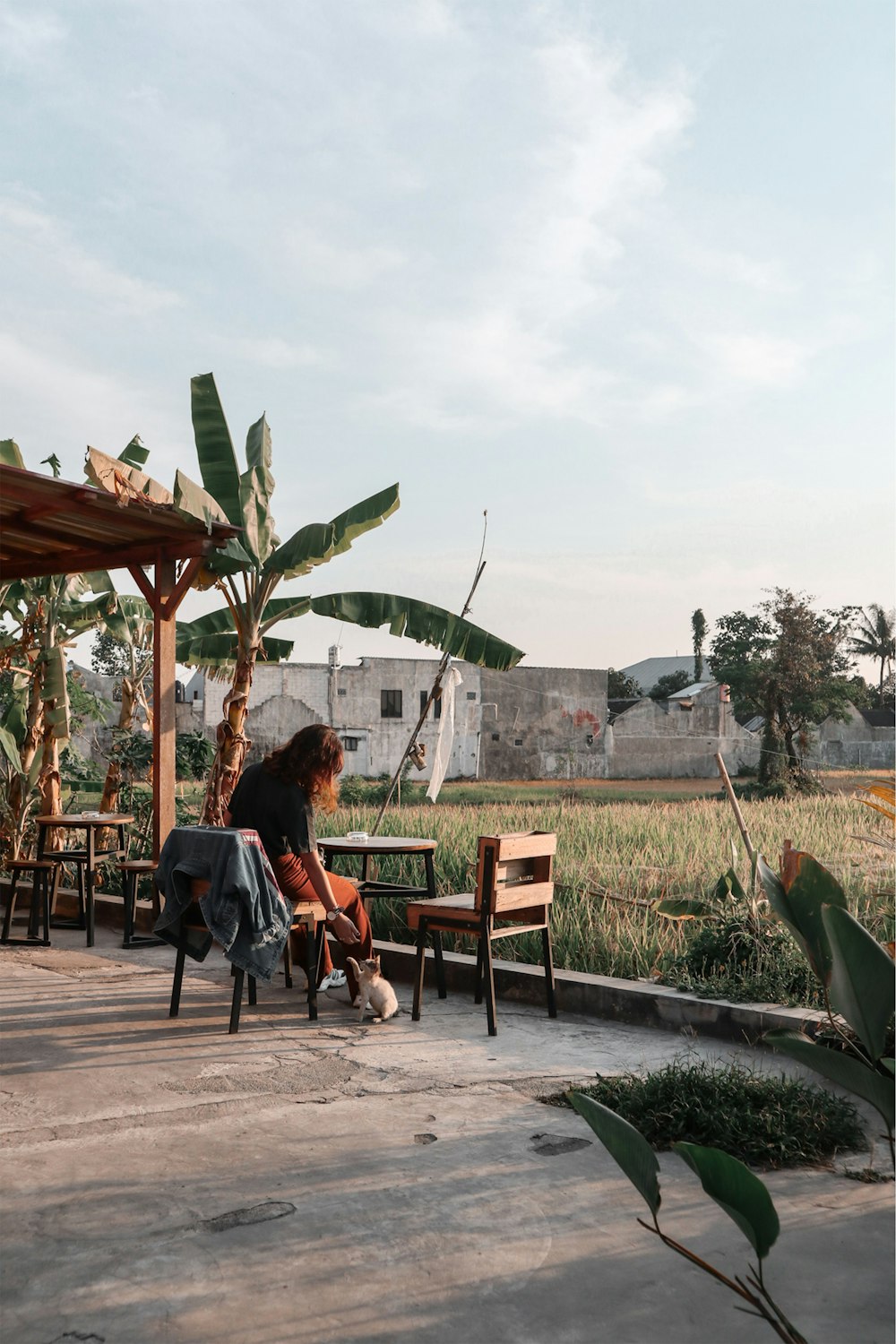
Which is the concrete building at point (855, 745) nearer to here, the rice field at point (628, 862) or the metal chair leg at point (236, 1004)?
the rice field at point (628, 862)

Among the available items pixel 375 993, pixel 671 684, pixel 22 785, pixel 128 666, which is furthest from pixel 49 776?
pixel 671 684

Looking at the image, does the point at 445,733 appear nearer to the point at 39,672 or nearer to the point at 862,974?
the point at 39,672

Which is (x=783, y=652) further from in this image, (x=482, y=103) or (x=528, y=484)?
(x=482, y=103)

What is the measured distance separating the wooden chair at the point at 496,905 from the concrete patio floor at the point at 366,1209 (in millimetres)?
458

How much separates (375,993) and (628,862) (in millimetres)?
4068

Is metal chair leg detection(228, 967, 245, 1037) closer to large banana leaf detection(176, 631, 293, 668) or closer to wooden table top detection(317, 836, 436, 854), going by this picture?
wooden table top detection(317, 836, 436, 854)

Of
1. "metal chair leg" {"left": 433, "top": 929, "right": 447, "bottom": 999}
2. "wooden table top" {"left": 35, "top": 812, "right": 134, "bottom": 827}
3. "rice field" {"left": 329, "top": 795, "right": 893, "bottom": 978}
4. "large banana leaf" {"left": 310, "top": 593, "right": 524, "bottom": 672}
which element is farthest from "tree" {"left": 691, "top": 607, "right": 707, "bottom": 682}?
"metal chair leg" {"left": 433, "top": 929, "right": 447, "bottom": 999}

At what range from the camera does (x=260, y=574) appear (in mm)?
9078

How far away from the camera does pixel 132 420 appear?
11.3 meters

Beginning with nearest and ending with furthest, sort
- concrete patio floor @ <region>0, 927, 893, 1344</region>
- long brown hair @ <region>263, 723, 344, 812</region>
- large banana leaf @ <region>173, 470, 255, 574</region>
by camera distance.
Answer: concrete patio floor @ <region>0, 927, 893, 1344</region> → long brown hair @ <region>263, 723, 344, 812</region> → large banana leaf @ <region>173, 470, 255, 574</region>

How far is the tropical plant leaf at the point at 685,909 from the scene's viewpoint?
20.9ft

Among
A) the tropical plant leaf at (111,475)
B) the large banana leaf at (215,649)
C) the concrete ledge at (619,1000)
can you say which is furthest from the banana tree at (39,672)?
the concrete ledge at (619,1000)

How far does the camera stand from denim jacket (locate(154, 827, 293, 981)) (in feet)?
17.5

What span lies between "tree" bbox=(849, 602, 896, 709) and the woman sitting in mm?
55579
